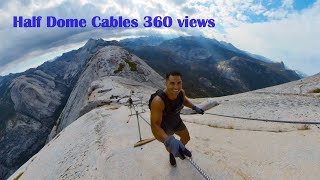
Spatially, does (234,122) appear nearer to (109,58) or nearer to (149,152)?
(149,152)

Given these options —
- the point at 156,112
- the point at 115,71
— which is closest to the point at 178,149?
the point at 156,112

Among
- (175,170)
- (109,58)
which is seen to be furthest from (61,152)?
(109,58)

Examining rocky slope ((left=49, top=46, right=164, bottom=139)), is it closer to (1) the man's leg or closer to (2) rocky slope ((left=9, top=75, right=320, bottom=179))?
(2) rocky slope ((left=9, top=75, right=320, bottom=179))

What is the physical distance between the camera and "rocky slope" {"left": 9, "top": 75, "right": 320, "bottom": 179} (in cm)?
1225

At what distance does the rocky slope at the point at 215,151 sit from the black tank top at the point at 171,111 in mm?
2354

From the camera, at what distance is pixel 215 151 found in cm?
1486

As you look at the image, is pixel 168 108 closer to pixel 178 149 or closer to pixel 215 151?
pixel 178 149

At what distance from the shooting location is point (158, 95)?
32.8 feet

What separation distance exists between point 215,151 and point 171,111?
537cm

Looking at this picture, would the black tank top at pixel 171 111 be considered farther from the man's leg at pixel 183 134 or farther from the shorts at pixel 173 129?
the man's leg at pixel 183 134

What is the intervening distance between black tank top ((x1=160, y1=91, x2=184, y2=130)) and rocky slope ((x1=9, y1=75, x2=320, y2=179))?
7.72 ft

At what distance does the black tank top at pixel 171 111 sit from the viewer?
10.3 m

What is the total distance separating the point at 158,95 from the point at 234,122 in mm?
12250

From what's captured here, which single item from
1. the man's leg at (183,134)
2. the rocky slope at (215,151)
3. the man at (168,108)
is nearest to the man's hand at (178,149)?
the man at (168,108)
